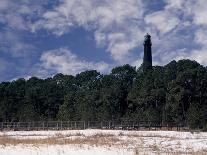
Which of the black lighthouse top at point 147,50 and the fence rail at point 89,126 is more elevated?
the black lighthouse top at point 147,50

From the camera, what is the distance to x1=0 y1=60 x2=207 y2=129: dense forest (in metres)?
93.2

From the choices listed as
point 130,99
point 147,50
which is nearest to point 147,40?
point 147,50

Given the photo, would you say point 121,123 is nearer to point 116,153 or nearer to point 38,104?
point 38,104

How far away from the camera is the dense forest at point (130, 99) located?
9319 cm

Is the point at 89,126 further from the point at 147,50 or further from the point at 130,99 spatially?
the point at 147,50

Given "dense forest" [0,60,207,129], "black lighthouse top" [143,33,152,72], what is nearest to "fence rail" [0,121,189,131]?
"dense forest" [0,60,207,129]

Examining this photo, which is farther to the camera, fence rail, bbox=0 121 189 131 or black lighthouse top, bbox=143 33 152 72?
black lighthouse top, bbox=143 33 152 72

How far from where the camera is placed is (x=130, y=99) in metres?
106

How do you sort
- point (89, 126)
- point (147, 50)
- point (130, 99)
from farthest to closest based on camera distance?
point (147, 50) < point (130, 99) < point (89, 126)

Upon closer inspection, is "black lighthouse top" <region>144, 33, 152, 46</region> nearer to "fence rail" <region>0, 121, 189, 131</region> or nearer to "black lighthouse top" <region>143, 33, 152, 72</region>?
"black lighthouse top" <region>143, 33, 152, 72</region>

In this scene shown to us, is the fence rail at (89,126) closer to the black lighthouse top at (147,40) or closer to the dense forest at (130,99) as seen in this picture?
the dense forest at (130,99)

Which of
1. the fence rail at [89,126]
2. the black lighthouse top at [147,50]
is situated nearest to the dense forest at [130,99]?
the fence rail at [89,126]

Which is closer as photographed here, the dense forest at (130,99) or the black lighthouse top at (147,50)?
the dense forest at (130,99)

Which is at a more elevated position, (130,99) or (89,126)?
(130,99)
